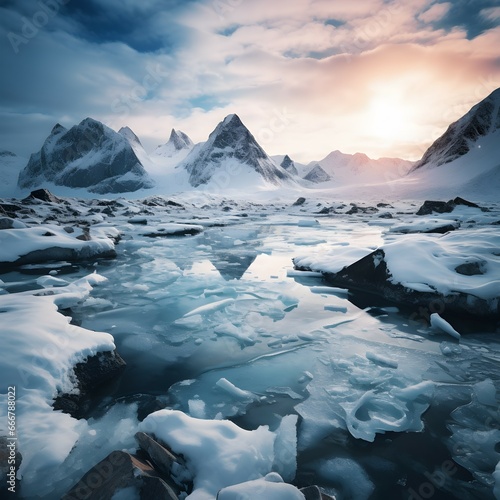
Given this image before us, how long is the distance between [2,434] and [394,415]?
367 cm

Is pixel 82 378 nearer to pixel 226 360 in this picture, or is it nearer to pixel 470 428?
pixel 226 360

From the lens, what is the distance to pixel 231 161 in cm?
12738

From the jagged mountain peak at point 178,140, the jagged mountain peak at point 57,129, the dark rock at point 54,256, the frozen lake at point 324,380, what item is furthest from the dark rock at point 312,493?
the jagged mountain peak at point 178,140

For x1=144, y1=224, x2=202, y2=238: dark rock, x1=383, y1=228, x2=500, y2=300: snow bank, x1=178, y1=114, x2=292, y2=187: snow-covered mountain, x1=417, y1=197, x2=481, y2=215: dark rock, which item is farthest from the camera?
x1=178, y1=114, x2=292, y2=187: snow-covered mountain

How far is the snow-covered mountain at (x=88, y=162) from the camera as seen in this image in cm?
11588

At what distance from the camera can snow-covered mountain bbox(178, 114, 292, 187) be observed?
→ 11575 centimetres

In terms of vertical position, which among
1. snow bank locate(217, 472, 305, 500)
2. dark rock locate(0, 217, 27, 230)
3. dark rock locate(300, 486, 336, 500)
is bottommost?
dark rock locate(300, 486, 336, 500)

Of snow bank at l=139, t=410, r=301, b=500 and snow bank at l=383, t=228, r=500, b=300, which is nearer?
snow bank at l=139, t=410, r=301, b=500

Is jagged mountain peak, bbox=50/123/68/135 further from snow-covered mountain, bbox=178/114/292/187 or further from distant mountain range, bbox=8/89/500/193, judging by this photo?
snow-covered mountain, bbox=178/114/292/187

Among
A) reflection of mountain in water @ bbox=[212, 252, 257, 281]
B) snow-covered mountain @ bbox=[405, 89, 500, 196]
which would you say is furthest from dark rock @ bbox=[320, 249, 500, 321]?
snow-covered mountain @ bbox=[405, 89, 500, 196]

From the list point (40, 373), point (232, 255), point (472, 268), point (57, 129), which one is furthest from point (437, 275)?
point (57, 129)

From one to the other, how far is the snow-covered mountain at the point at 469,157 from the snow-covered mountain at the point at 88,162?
94733mm

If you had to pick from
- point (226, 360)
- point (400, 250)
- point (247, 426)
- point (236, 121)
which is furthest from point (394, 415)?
point (236, 121)

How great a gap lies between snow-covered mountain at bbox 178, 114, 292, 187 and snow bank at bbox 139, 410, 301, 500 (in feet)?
355
